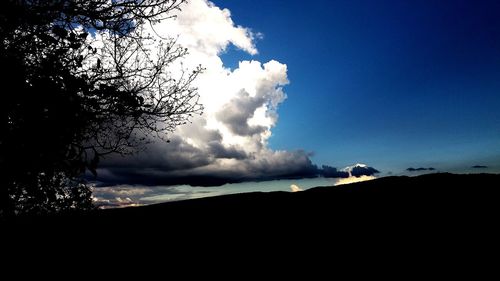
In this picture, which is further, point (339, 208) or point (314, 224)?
point (339, 208)

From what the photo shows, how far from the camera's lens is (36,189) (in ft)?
23.8

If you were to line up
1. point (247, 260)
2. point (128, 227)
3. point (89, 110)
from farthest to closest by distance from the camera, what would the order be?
point (89, 110) < point (128, 227) < point (247, 260)

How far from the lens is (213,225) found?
8.27ft

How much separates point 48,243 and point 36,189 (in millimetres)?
5812

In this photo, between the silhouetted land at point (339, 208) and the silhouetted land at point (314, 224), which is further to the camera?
the silhouetted land at point (339, 208)

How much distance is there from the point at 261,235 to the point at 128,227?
48.0 inches

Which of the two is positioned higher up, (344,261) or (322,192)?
(322,192)

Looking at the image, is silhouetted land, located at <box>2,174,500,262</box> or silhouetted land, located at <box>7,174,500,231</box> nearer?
silhouetted land, located at <box>2,174,500,262</box>

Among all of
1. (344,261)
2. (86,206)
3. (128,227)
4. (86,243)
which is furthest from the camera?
(86,206)

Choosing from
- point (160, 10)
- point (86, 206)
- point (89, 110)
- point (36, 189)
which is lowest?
point (86, 206)

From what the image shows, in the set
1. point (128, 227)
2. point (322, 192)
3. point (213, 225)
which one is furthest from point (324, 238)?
point (128, 227)

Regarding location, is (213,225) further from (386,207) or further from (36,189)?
(36,189)

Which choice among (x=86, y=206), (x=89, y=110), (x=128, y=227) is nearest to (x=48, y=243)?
(x=128, y=227)

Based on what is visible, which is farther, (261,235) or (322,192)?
(322,192)
